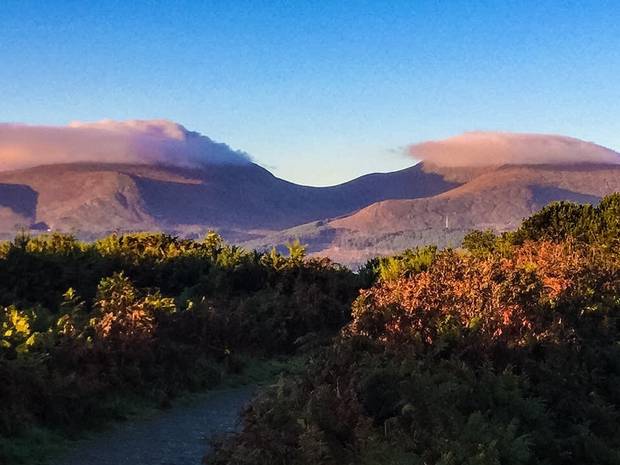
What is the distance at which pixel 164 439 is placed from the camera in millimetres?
10219

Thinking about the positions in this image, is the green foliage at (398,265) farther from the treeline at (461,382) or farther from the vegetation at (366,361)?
the treeline at (461,382)

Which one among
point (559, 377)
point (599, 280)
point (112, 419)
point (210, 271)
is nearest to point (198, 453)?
point (112, 419)

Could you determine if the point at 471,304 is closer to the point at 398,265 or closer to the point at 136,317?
the point at 136,317

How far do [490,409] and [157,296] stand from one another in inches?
317

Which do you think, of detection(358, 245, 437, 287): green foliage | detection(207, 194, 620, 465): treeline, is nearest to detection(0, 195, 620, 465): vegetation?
detection(207, 194, 620, 465): treeline

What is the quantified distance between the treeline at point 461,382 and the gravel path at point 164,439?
3.32 ft

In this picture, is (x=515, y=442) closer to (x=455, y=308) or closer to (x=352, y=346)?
(x=352, y=346)

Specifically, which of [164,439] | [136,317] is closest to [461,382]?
[164,439]

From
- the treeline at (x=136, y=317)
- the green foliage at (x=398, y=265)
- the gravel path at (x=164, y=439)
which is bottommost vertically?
the gravel path at (x=164, y=439)

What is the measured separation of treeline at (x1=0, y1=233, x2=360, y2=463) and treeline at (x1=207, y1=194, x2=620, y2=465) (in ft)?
6.48

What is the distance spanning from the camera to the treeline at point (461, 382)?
7.39m

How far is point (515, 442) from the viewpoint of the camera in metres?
7.36

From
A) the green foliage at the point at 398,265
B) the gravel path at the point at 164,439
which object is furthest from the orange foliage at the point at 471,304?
the green foliage at the point at 398,265

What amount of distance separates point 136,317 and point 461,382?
19.9ft
